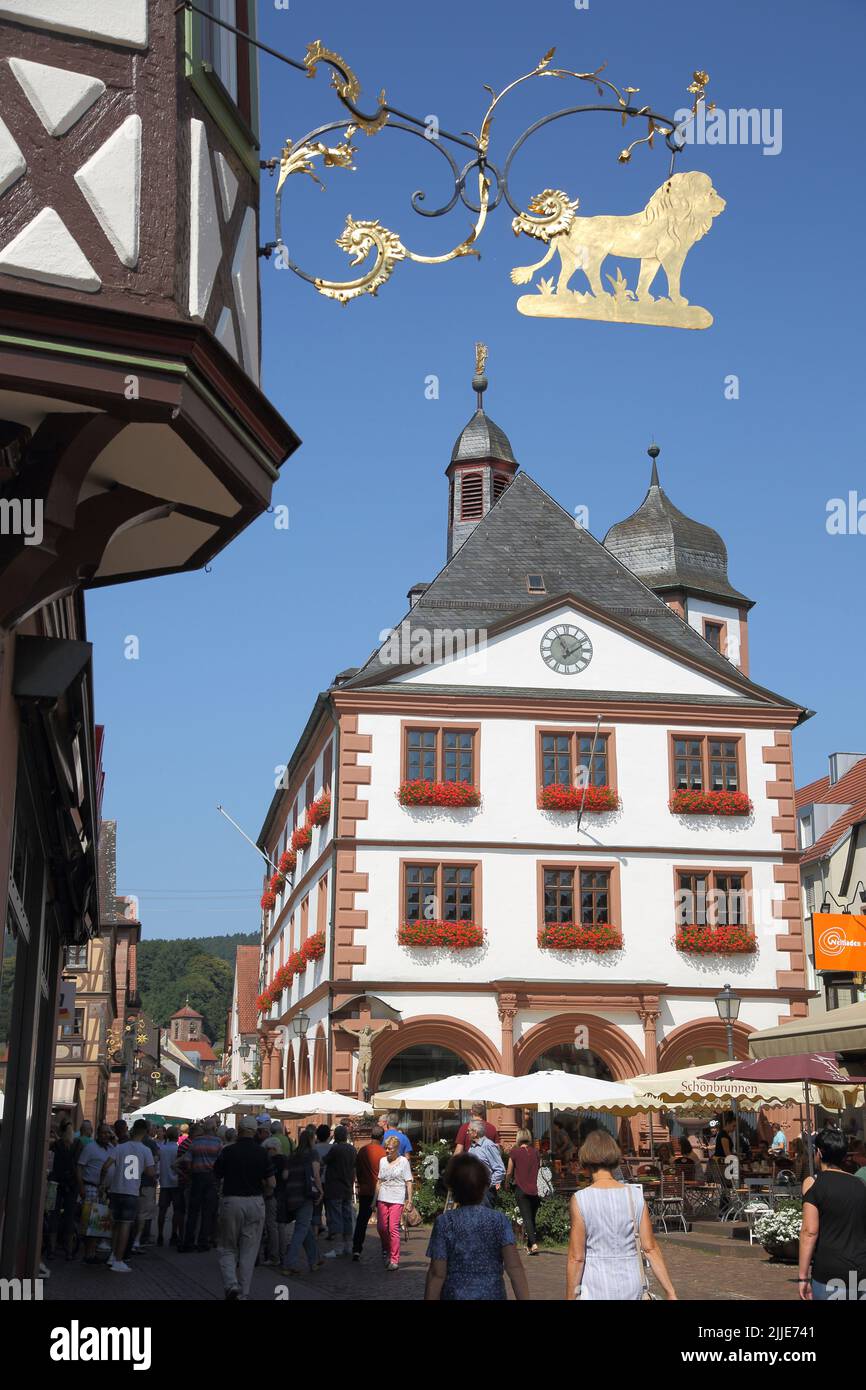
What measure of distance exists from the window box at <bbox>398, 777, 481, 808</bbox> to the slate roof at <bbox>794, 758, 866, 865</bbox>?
18.1 metres

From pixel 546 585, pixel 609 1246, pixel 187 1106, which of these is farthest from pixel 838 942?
pixel 609 1246

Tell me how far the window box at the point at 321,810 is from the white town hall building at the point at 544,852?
124mm

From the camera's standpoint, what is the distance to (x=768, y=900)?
35750mm

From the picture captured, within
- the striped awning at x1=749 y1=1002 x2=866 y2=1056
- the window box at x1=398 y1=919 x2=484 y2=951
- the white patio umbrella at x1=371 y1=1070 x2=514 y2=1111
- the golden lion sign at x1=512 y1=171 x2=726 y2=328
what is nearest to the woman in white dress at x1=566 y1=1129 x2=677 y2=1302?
the golden lion sign at x1=512 y1=171 x2=726 y2=328

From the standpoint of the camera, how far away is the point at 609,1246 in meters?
7.62

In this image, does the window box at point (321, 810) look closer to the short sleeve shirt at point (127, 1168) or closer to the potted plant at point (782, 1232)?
the short sleeve shirt at point (127, 1168)

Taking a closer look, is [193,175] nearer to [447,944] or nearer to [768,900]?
[447,944]

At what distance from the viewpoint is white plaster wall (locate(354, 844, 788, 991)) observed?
34031 mm

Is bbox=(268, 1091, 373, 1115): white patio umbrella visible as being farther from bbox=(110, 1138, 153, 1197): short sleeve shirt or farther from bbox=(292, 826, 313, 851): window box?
bbox=(292, 826, 313, 851): window box

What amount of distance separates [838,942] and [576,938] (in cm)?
707

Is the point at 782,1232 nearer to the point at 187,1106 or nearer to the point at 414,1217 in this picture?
the point at 414,1217

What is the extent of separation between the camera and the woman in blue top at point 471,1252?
7.66 meters

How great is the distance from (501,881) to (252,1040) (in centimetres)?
6369
